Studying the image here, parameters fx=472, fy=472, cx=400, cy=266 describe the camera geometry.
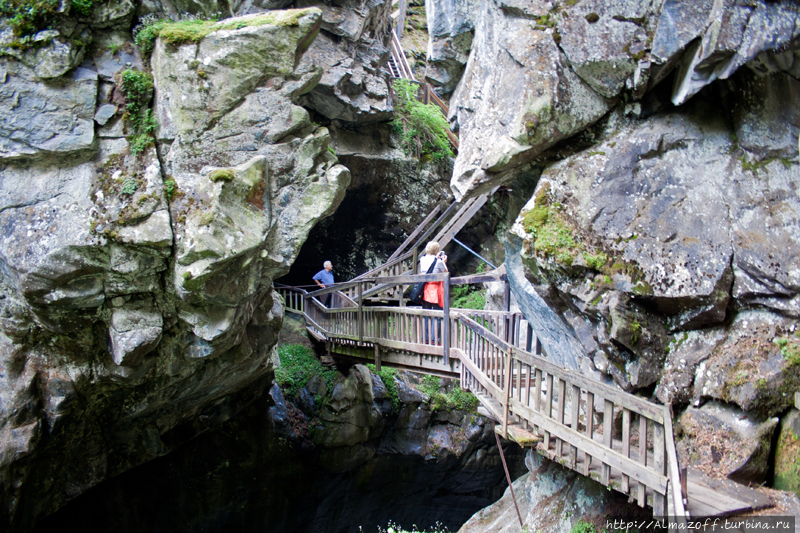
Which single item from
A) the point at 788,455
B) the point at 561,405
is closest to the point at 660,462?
the point at 561,405

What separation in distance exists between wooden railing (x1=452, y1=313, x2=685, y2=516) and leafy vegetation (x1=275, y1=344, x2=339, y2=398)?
656cm

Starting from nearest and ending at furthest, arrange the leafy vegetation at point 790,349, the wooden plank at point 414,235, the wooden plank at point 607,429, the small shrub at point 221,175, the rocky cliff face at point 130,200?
the wooden plank at point 607,429
the leafy vegetation at point 790,349
the rocky cliff face at point 130,200
the small shrub at point 221,175
the wooden plank at point 414,235

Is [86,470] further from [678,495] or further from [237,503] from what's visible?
[678,495]

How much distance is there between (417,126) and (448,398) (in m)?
8.42

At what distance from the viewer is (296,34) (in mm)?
6566

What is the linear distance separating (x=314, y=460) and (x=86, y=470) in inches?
218

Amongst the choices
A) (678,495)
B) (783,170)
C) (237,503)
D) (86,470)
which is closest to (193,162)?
(86,470)

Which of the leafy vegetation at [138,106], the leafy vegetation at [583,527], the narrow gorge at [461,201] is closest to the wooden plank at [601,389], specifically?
the narrow gorge at [461,201]

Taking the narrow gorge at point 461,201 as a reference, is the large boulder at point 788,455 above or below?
below

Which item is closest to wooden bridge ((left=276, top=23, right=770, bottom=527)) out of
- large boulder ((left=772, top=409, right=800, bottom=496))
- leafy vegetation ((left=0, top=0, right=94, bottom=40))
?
large boulder ((left=772, top=409, right=800, bottom=496))

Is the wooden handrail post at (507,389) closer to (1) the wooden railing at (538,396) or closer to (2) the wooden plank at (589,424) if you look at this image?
(1) the wooden railing at (538,396)

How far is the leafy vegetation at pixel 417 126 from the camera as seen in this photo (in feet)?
48.1

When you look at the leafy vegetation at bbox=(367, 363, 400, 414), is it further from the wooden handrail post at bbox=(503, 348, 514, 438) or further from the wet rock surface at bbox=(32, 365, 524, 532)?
Answer: the wooden handrail post at bbox=(503, 348, 514, 438)

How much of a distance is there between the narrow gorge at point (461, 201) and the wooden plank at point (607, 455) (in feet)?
0.96
